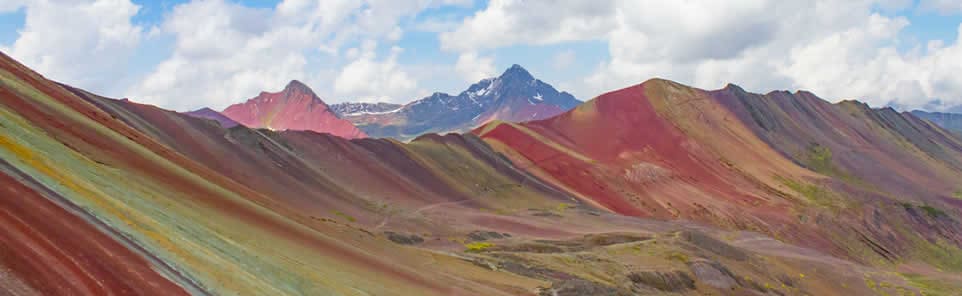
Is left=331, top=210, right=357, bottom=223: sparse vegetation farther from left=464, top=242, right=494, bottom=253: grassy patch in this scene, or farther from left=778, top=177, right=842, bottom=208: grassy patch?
left=778, top=177, right=842, bottom=208: grassy patch

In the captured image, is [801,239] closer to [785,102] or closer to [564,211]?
[564,211]

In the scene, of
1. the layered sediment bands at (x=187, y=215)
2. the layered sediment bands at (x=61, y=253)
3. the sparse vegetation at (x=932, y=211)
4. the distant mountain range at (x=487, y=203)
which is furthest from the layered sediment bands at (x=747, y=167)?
the layered sediment bands at (x=61, y=253)

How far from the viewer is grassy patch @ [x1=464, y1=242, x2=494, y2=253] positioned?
52.5 m

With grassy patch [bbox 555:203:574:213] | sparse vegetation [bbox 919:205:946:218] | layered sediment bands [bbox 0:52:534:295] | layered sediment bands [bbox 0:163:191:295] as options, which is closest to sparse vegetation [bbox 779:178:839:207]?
sparse vegetation [bbox 919:205:946:218]

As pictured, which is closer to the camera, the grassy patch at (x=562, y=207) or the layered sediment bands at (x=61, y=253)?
the layered sediment bands at (x=61, y=253)

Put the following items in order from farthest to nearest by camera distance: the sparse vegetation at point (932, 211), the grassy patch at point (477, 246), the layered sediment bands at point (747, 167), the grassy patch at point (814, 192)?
the sparse vegetation at point (932, 211) → the grassy patch at point (814, 192) → the layered sediment bands at point (747, 167) → the grassy patch at point (477, 246)

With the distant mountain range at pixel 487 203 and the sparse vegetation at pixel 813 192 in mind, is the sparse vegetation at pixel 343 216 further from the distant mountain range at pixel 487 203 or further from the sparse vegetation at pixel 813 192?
the sparse vegetation at pixel 813 192

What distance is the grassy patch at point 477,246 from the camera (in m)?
52.5

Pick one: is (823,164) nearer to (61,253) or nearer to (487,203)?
(487,203)

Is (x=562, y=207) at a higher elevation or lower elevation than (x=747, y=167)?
lower

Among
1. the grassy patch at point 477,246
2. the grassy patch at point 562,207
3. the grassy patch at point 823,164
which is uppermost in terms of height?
the grassy patch at point 823,164

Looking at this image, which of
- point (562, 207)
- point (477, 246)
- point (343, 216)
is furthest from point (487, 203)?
point (477, 246)

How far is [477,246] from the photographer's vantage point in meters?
54.9

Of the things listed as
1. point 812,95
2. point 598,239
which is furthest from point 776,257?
point 812,95
